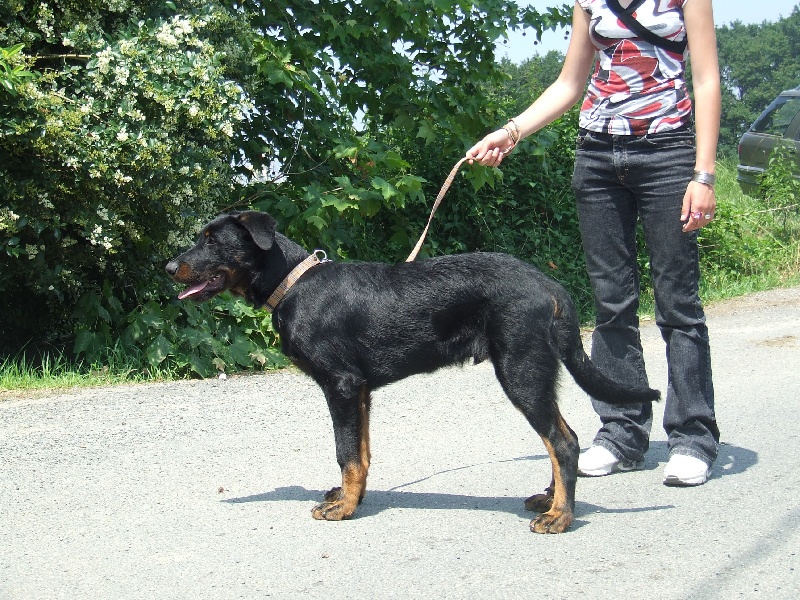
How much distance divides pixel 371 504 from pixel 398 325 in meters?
0.85

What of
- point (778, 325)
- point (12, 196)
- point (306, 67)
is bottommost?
point (778, 325)

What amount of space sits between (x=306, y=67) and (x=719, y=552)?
17.2ft

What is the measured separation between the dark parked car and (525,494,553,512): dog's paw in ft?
35.5

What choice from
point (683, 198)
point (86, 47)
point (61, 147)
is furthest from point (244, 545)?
point (86, 47)

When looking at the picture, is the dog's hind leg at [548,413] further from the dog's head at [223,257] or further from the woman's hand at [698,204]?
the dog's head at [223,257]

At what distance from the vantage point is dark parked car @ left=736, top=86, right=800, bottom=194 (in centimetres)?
1423

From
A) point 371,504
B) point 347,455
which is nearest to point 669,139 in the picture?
point 347,455

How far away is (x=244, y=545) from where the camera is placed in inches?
156

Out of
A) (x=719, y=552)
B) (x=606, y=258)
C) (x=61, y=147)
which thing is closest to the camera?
(x=719, y=552)


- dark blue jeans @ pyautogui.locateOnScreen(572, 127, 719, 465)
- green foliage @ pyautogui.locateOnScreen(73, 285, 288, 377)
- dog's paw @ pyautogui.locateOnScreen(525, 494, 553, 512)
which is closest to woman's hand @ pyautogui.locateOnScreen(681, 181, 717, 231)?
dark blue jeans @ pyautogui.locateOnScreen(572, 127, 719, 465)

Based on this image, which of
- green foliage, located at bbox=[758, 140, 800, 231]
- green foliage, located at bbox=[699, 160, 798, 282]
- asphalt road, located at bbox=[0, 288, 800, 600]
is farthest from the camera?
green foliage, located at bbox=[758, 140, 800, 231]

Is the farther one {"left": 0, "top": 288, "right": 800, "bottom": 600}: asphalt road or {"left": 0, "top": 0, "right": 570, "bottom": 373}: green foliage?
{"left": 0, "top": 0, "right": 570, "bottom": 373}: green foliage

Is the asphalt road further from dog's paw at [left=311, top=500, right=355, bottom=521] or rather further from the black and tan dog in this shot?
the black and tan dog

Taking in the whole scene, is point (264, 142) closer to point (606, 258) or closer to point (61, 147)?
point (61, 147)
